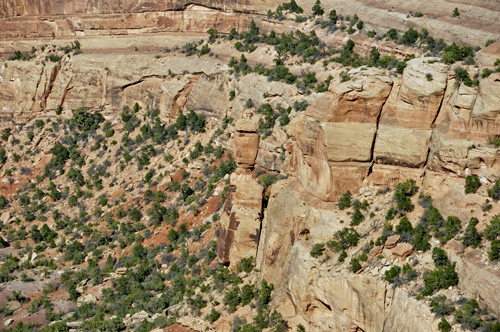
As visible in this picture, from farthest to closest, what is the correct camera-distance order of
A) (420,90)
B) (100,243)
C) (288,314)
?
(100,243) < (288,314) < (420,90)

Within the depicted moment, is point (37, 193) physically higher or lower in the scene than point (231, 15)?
lower

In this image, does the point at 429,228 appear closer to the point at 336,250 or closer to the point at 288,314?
the point at 336,250

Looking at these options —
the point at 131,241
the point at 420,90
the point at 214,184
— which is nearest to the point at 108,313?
the point at 131,241

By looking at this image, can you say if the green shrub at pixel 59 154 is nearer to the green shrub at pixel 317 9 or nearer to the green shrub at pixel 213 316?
the green shrub at pixel 317 9

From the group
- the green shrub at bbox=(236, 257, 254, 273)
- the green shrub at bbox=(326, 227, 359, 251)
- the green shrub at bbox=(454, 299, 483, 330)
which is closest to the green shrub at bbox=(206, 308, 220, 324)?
the green shrub at bbox=(236, 257, 254, 273)

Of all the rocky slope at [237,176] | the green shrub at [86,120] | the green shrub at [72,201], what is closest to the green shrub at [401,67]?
the rocky slope at [237,176]

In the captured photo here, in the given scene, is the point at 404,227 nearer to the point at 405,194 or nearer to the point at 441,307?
the point at 405,194

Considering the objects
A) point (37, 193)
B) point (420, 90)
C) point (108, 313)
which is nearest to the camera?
point (420, 90)
